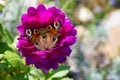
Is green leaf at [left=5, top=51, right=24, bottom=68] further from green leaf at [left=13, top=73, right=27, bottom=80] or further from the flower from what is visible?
the flower

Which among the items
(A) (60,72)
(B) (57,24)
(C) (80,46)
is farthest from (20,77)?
(C) (80,46)

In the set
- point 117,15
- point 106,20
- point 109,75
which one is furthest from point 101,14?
point 109,75

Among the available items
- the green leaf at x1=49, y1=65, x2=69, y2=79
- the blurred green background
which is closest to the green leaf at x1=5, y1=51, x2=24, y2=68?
the blurred green background

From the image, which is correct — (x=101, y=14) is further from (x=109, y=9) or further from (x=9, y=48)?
(x=9, y=48)

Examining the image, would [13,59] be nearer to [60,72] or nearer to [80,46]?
[60,72]

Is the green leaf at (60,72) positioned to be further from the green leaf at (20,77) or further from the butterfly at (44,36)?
the butterfly at (44,36)

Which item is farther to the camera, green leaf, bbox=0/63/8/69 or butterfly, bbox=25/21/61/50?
green leaf, bbox=0/63/8/69
